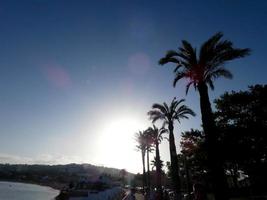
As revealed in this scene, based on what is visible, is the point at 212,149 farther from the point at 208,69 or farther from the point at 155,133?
the point at 155,133

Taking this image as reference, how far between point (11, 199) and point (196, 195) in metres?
92.7

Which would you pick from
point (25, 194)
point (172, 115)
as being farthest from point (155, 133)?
point (25, 194)

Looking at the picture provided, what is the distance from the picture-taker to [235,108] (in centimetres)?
3659

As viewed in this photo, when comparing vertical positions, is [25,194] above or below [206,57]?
above

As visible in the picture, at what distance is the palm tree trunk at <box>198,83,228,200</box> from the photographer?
16.0m

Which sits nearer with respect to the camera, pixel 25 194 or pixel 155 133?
pixel 155 133

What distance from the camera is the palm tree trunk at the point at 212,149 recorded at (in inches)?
632

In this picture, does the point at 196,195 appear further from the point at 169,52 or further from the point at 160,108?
the point at 160,108

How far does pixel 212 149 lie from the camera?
1681 cm

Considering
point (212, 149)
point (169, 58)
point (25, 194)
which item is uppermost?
point (25, 194)

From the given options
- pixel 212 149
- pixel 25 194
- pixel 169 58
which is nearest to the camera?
pixel 212 149

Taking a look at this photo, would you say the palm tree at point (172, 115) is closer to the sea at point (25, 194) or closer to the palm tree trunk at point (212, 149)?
the palm tree trunk at point (212, 149)

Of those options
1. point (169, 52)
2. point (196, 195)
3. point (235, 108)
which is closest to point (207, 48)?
point (169, 52)

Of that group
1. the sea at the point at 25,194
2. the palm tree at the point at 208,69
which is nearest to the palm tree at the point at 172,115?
the palm tree at the point at 208,69
